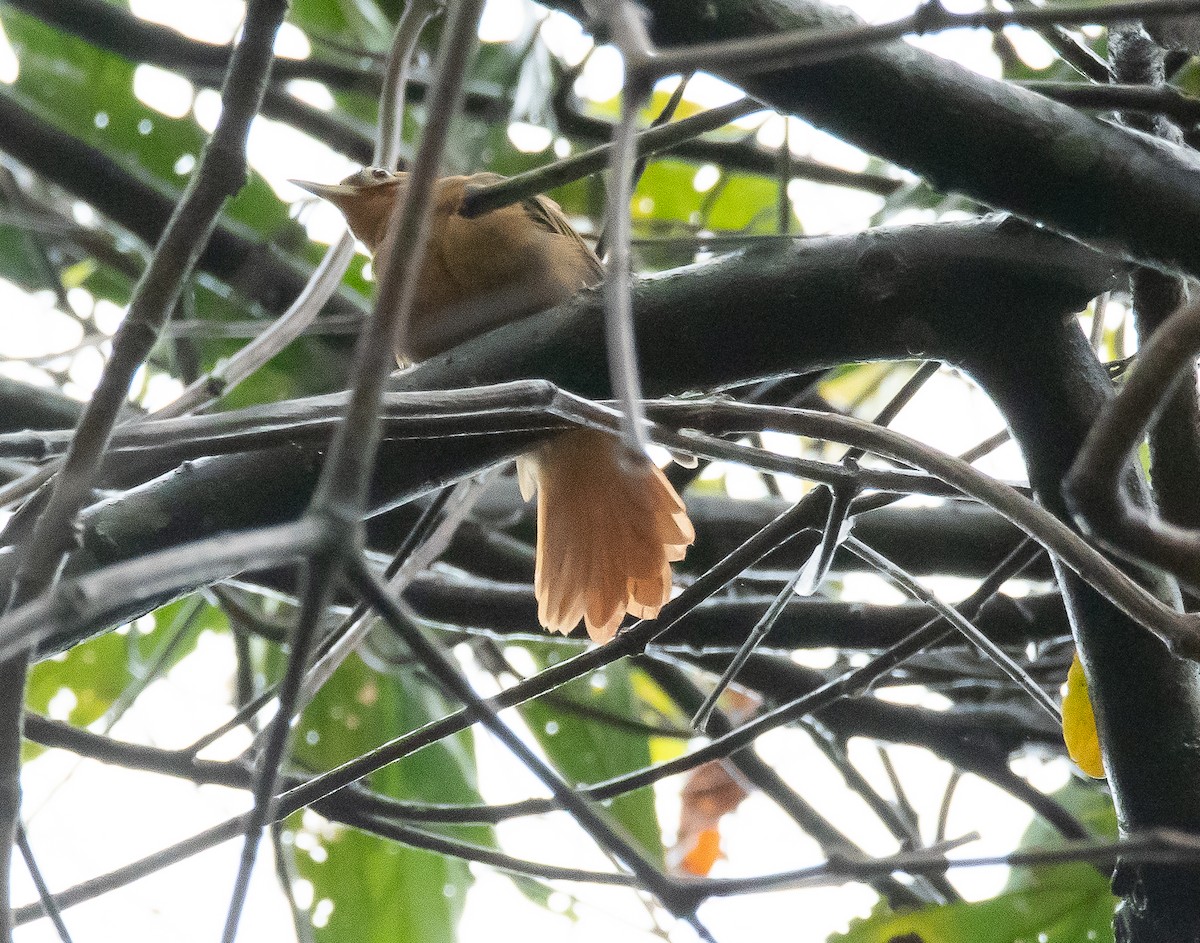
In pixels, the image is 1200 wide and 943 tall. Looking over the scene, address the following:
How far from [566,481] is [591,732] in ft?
2.86

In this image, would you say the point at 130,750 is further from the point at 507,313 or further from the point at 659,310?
the point at 507,313

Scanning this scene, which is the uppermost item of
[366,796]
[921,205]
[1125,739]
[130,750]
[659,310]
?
[921,205]

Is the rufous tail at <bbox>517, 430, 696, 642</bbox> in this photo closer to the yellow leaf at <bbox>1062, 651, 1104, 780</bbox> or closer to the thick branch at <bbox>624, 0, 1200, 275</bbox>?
the yellow leaf at <bbox>1062, 651, 1104, 780</bbox>

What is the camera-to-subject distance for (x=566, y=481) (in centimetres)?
233

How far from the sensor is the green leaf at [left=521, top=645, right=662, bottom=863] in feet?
9.53

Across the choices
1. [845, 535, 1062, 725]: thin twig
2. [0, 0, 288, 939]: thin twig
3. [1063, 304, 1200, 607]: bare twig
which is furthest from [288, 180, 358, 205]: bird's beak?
A: [1063, 304, 1200, 607]: bare twig

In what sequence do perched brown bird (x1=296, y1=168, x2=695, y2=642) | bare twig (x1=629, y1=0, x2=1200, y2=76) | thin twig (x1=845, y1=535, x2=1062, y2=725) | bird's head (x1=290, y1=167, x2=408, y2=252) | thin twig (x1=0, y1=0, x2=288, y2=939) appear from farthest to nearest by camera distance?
bird's head (x1=290, y1=167, x2=408, y2=252), perched brown bird (x1=296, y1=168, x2=695, y2=642), thin twig (x1=845, y1=535, x2=1062, y2=725), thin twig (x1=0, y1=0, x2=288, y2=939), bare twig (x1=629, y1=0, x2=1200, y2=76)

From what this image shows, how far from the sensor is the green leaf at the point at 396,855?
2.86m

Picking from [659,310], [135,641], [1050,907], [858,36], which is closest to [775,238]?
[659,310]

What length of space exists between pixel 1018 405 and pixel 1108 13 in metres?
0.59

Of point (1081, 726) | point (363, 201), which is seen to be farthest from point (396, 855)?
point (1081, 726)

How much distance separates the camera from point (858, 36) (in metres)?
0.71

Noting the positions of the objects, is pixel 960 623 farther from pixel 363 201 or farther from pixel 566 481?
pixel 363 201

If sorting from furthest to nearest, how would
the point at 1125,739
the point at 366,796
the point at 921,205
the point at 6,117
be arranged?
the point at 6,117 < the point at 921,205 < the point at 366,796 < the point at 1125,739
